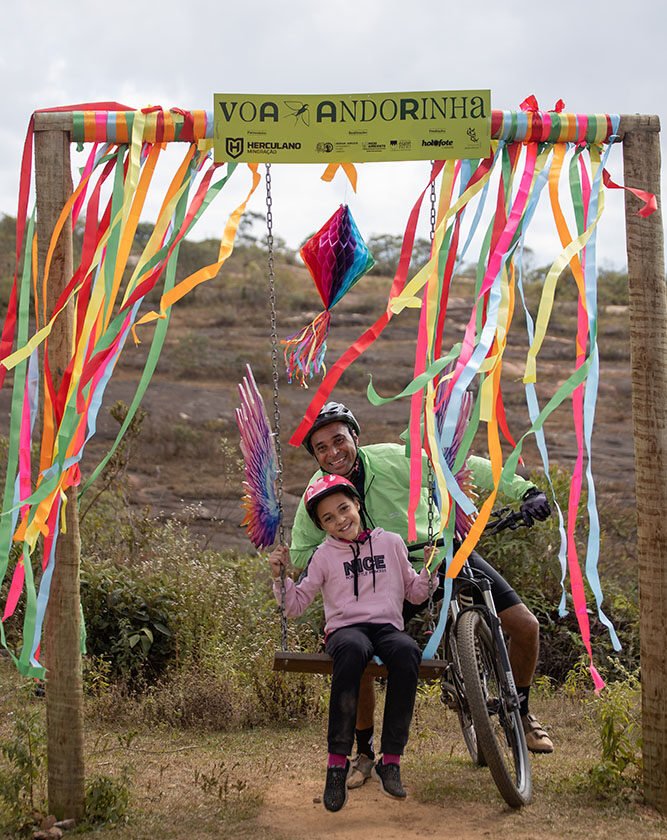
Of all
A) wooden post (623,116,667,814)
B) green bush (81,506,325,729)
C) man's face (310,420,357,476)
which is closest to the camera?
wooden post (623,116,667,814)

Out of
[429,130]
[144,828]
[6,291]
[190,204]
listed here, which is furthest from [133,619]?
[6,291]

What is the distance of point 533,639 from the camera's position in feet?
15.5

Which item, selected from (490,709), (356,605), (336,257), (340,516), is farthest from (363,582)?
(336,257)

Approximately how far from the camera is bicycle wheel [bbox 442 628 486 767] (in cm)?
442

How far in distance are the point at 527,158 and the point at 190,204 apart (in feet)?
4.39

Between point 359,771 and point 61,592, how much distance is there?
148 centimetres

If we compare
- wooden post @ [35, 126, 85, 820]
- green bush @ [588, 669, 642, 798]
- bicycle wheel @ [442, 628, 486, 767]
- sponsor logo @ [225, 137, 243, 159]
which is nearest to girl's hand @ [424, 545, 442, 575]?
bicycle wheel @ [442, 628, 486, 767]

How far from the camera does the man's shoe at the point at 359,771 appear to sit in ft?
15.1

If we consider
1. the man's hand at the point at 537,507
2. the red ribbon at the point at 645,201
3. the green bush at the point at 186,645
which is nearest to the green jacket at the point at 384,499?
the man's hand at the point at 537,507

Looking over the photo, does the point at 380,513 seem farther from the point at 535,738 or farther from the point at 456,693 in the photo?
the point at 535,738

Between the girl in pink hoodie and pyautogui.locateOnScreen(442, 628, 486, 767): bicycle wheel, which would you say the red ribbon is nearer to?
the girl in pink hoodie

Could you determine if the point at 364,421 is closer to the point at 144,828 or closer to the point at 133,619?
the point at 133,619

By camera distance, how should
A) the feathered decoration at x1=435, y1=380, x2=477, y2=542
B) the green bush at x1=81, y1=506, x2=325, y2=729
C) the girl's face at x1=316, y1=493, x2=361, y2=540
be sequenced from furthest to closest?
the green bush at x1=81, y1=506, x2=325, y2=729 < the feathered decoration at x1=435, y1=380, x2=477, y2=542 < the girl's face at x1=316, y1=493, x2=361, y2=540

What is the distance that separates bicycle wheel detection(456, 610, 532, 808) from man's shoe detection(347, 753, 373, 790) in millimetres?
580
